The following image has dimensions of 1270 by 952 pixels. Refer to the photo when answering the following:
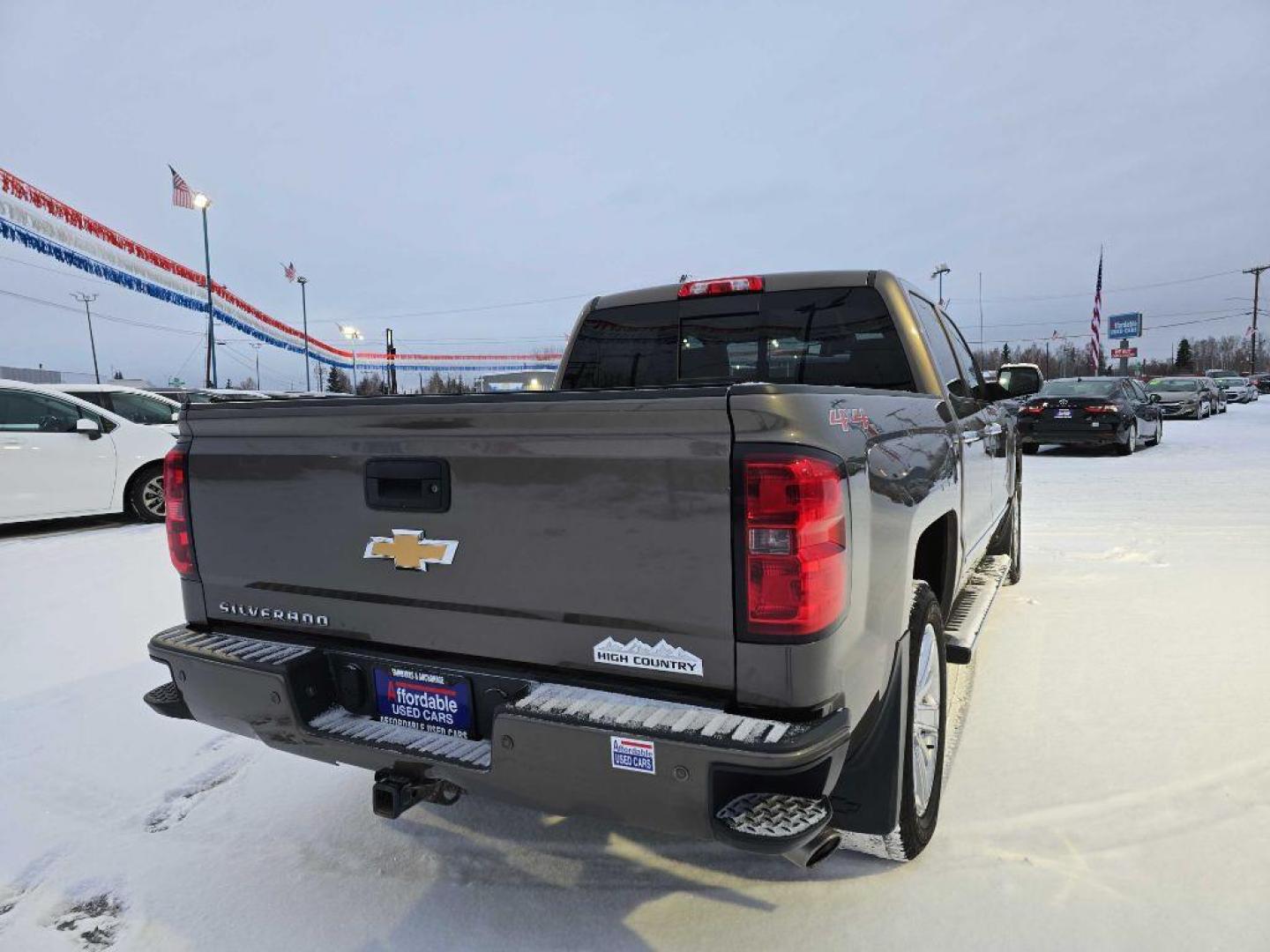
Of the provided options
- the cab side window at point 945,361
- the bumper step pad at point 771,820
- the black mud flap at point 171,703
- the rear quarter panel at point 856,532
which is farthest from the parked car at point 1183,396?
the black mud flap at point 171,703

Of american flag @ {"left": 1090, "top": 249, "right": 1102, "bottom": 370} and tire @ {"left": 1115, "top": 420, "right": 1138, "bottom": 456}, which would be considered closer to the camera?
tire @ {"left": 1115, "top": 420, "right": 1138, "bottom": 456}

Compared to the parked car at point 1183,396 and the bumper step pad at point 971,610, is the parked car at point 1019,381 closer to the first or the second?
the bumper step pad at point 971,610

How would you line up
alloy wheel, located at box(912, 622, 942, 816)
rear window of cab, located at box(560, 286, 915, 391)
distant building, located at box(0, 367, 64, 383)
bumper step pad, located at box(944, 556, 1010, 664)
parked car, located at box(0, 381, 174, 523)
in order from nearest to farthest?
alloy wheel, located at box(912, 622, 942, 816), bumper step pad, located at box(944, 556, 1010, 664), rear window of cab, located at box(560, 286, 915, 391), parked car, located at box(0, 381, 174, 523), distant building, located at box(0, 367, 64, 383)

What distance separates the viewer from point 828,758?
1868mm

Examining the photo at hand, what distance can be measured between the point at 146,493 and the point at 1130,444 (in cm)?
1671

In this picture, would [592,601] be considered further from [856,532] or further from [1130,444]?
[1130,444]

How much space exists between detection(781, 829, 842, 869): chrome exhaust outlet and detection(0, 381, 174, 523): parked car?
9.05 metres

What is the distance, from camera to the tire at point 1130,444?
15.4 m

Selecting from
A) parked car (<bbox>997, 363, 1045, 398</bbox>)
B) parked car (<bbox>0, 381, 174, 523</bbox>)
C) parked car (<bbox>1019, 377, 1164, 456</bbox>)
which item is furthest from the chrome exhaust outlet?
parked car (<bbox>1019, 377, 1164, 456</bbox>)

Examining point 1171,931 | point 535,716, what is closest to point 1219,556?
point 1171,931

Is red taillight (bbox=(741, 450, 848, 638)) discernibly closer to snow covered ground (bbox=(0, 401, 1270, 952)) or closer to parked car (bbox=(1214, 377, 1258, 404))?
snow covered ground (bbox=(0, 401, 1270, 952))

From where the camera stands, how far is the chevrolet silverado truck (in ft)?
6.05

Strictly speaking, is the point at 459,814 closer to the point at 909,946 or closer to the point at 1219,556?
the point at 909,946

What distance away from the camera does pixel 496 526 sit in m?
2.12
